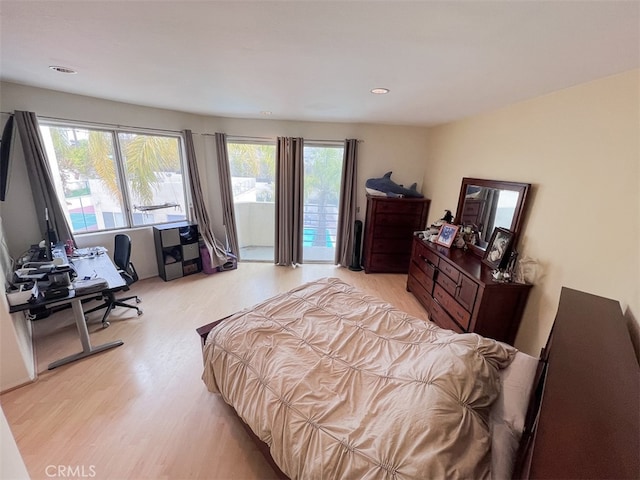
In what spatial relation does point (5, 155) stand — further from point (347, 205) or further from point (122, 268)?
point (347, 205)

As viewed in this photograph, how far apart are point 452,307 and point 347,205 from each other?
90.1 inches

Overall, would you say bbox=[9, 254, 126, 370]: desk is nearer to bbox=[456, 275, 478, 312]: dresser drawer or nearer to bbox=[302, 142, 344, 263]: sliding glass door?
bbox=[302, 142, 344, 263]: sliding glass door

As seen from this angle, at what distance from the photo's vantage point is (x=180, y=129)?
3.66m

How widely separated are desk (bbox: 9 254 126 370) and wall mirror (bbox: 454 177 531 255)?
3576 millimetres

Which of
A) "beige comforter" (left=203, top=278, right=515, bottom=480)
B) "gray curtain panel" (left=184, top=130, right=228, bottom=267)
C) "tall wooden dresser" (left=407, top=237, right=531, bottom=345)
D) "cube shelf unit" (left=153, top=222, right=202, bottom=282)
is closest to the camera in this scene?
"beige comforter" (left=203, top=278, right=515, bottom=480)

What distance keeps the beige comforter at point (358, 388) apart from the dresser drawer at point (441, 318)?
2.75 feet

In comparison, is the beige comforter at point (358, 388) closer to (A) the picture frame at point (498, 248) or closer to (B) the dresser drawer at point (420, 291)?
(A) the picture frame at point (498, 248)

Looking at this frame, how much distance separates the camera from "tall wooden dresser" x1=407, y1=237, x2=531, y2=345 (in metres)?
2.08

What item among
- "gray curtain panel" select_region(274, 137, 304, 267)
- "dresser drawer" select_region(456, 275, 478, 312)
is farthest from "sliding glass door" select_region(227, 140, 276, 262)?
"dresser drawer" select_region(456, 275, 478, 312)

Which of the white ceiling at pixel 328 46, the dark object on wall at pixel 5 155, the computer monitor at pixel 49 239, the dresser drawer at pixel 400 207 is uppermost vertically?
the white ceiling at pixel 328 46

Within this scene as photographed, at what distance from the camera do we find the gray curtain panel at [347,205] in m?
3.99

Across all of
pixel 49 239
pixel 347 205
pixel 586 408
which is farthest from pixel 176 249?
pixel 586 408

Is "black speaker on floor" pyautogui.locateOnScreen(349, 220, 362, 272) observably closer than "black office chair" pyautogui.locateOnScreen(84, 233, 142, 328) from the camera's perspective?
No

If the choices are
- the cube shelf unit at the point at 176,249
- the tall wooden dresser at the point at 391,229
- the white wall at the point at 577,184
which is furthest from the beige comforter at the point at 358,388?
the cube shelf unit at the point at 176,249
